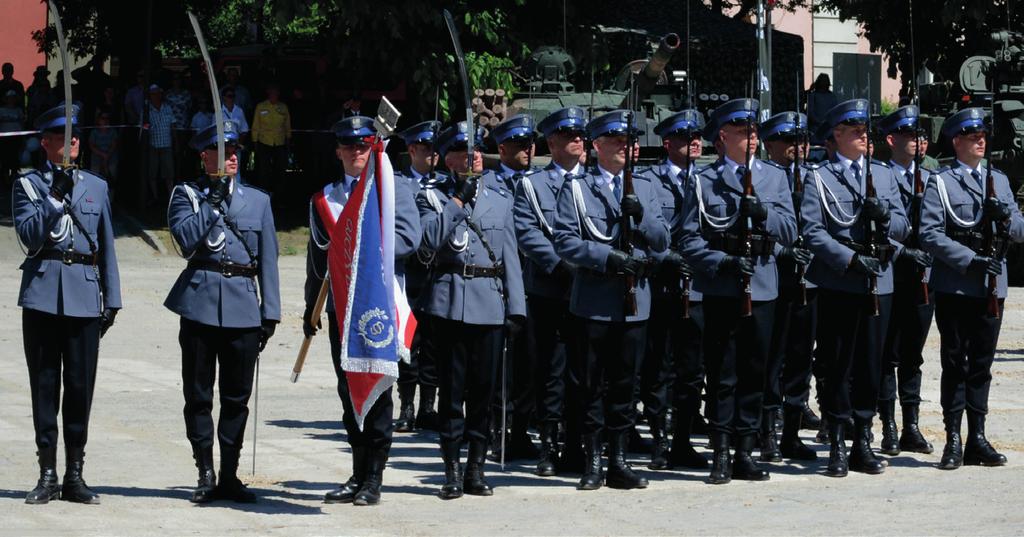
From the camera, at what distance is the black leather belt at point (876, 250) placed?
10.9 m

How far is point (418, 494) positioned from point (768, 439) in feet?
7.38

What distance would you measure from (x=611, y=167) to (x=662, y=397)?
1.73 m

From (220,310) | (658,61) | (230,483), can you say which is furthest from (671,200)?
(658,61)

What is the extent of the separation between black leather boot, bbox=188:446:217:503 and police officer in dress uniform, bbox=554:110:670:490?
199cm

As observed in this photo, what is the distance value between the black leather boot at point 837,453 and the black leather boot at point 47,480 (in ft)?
13.9

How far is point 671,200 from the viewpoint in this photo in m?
11.7

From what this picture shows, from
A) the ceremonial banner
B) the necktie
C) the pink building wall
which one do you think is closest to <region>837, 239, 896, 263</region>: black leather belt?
the necktie

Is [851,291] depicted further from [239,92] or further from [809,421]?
[239,92]

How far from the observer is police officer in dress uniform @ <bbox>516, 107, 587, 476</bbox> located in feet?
35.3

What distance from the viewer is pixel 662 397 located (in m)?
11.6

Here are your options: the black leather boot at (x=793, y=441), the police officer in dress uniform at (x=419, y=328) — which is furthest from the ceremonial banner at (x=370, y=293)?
the black leather boot at (x=793, y=441)

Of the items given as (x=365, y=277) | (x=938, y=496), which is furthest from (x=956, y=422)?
(x=365, y=277)

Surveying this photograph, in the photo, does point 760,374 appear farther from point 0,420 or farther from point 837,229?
point 0,420

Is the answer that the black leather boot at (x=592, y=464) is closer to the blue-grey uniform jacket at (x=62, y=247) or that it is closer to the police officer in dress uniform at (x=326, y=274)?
the police officer in dress uniform at (x=326, y=274)
